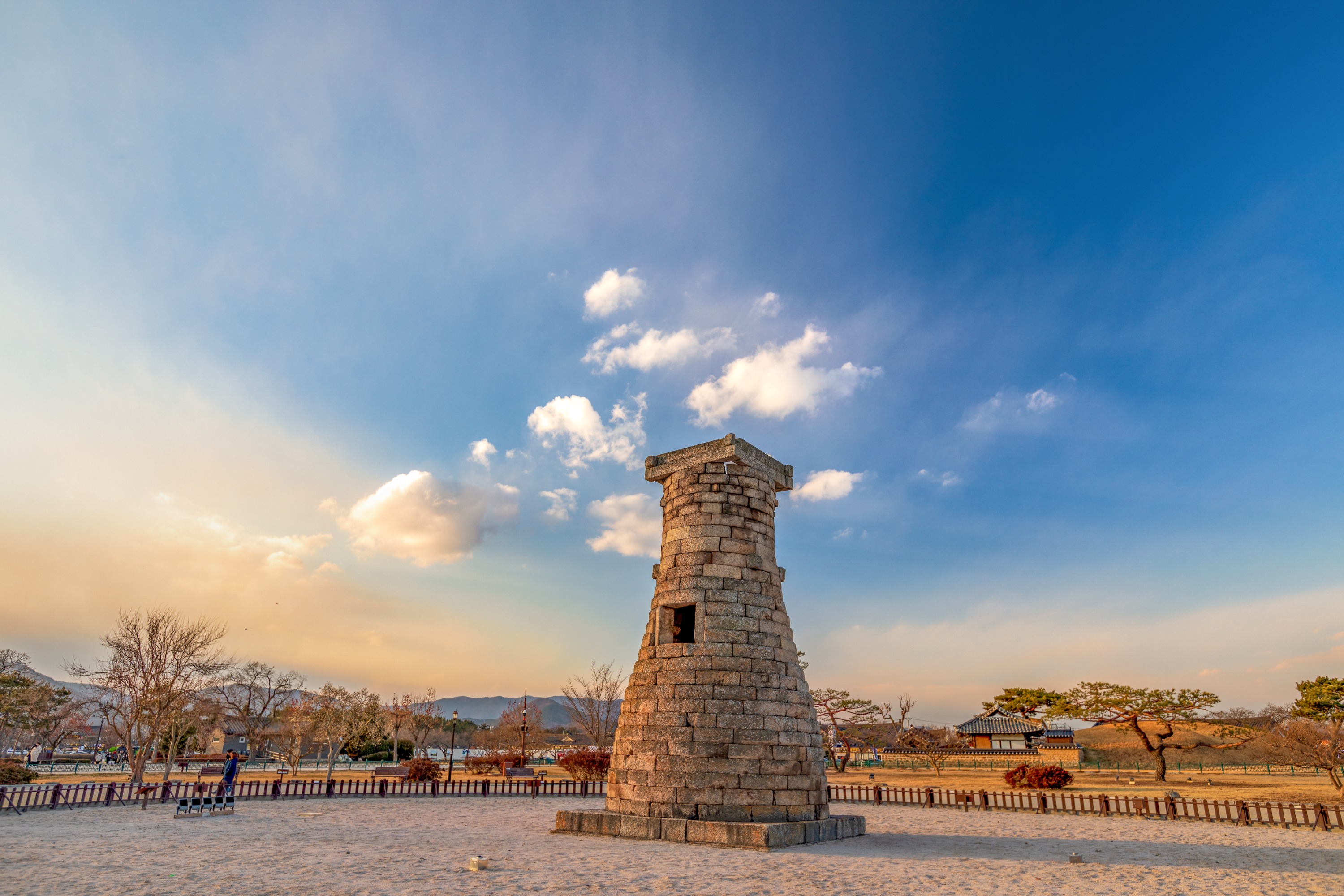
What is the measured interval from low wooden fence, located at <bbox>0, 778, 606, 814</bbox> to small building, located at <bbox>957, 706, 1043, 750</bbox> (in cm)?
3738

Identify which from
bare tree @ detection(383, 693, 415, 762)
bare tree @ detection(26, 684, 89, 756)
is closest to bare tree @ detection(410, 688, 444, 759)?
bare tree @ detection(383, 693, 415, 762)

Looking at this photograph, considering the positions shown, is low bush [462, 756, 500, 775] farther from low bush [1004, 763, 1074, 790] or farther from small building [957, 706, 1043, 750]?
small building [957, 706, 1043, 750]

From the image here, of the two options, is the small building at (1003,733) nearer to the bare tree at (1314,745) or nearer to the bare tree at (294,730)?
the bare tree at (1314,745)

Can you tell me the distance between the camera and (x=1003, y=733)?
171 ft

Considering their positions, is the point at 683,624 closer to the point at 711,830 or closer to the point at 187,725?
the point at 711,830

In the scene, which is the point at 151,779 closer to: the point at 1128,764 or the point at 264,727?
the point at 264,727

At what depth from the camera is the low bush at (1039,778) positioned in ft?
83.9

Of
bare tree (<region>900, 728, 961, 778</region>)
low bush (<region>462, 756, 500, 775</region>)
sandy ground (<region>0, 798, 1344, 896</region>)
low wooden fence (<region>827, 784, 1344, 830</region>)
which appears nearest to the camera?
sandy ground (<region>0, 798, 1344, 896</region>)

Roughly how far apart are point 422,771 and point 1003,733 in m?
44.3

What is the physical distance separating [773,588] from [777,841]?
14.9 ft

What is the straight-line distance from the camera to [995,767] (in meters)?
44.0

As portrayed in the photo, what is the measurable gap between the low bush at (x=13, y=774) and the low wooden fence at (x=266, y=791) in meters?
0.26

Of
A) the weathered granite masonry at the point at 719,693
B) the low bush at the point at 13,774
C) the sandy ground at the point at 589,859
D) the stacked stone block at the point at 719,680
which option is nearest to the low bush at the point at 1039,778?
the sandy ground at the point at 589,859

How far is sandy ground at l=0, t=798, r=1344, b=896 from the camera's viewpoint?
8.85 metres
